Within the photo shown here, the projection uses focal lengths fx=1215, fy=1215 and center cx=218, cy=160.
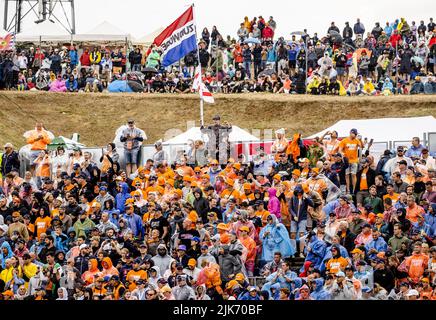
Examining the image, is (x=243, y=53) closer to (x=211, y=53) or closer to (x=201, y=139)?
(x=211, y=53)

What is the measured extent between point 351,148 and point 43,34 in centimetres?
2350

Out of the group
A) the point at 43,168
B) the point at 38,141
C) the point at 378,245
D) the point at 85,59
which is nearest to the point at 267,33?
the point at 85,59

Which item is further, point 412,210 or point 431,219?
point 412,210

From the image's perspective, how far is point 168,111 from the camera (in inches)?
1831

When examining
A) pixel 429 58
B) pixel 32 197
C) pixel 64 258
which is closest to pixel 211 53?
pixel 429 58

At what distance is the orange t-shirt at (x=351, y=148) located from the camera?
27.1 meters

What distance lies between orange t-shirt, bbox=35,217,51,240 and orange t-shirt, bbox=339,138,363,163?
22.1ft

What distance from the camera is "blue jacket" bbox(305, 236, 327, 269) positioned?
21.8 m

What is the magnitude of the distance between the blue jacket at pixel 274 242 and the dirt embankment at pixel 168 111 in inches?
822

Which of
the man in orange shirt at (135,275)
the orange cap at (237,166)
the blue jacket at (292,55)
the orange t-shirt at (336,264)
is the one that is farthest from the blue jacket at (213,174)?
the blue jacket at (292,55)

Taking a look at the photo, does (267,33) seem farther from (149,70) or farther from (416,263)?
(416,263)

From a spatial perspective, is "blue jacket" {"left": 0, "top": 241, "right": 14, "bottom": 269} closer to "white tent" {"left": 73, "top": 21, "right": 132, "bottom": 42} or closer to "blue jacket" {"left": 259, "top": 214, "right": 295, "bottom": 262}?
"blue jacket" {"left": 259, "top": 214, "right": 295, "bottom": 262}

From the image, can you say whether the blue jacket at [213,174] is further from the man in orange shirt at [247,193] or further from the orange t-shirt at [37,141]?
the orange t-shirt at [37,141]

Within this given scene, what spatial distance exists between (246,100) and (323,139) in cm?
1689
